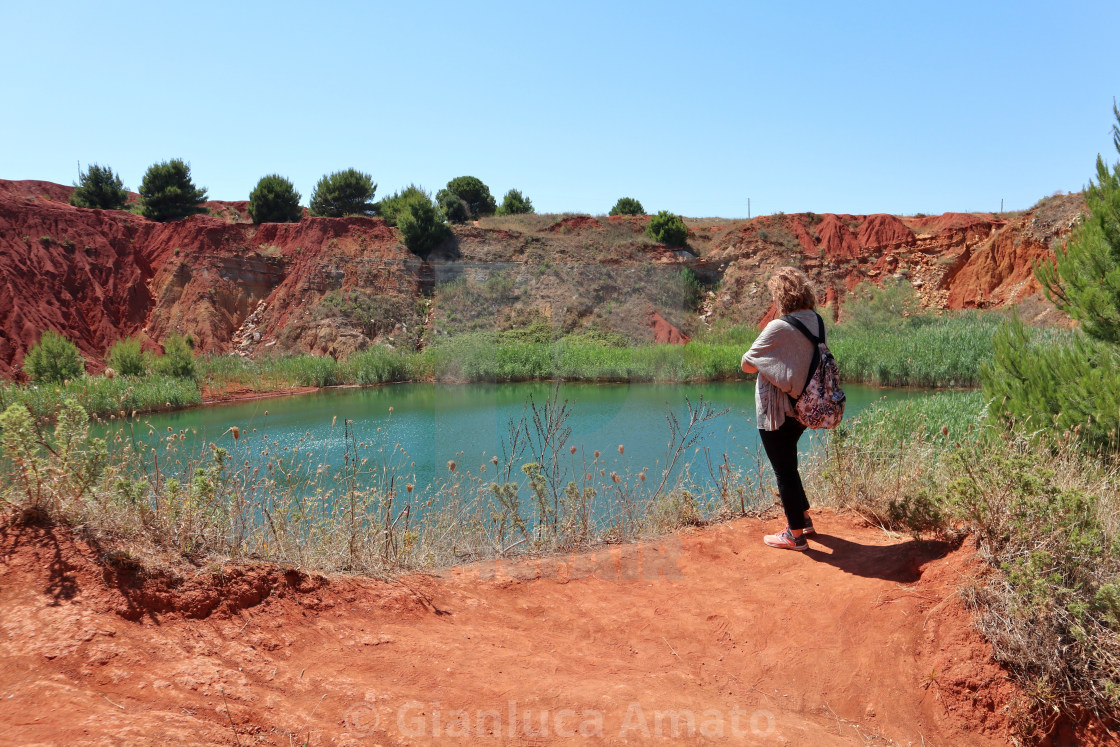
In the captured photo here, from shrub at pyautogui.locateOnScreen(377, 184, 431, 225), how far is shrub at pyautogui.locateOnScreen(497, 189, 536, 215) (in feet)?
26.6

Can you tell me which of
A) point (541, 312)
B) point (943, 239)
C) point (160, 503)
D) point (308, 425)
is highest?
point (943, 239)

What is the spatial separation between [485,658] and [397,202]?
108 feet

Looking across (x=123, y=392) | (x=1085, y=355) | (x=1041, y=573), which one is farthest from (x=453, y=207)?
(x=1041, y=573)

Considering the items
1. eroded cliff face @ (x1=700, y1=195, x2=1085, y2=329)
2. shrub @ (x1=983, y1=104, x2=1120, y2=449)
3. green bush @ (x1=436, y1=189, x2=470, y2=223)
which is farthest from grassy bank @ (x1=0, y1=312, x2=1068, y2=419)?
green bush @ (x1=436, y1=189, x2=470, y2=223)

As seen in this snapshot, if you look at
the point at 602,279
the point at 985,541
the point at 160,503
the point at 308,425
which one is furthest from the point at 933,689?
the point at 602,279

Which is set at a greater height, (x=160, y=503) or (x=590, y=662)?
(x=160, y=503)

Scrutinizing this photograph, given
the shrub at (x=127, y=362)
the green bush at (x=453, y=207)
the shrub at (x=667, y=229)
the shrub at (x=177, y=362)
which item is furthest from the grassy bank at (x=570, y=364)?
the green bush at (x=453, y=207)

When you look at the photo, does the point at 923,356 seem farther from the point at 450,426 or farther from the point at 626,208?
the point at 626,208

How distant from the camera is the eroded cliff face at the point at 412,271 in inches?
1011

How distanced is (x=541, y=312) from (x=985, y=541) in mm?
26420

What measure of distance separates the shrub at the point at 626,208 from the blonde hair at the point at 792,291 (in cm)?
3965

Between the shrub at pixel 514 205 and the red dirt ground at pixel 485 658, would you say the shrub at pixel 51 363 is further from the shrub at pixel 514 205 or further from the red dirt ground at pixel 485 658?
the shrub at pixel 514 205

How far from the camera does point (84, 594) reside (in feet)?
9.04

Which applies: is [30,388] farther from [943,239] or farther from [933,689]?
[943,239]
